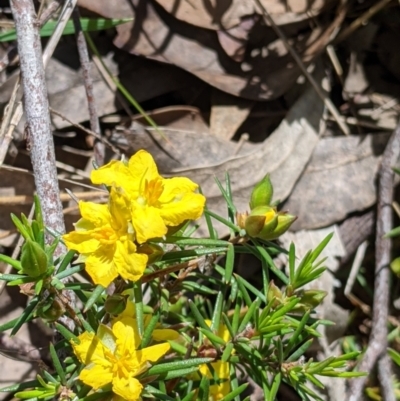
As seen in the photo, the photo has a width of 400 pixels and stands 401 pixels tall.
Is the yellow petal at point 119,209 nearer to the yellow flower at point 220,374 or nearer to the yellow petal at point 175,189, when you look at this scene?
the yellow petal at point 175,189

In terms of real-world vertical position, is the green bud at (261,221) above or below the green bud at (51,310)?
above

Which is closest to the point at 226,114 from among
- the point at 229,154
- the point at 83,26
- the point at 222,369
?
the point at 229,154

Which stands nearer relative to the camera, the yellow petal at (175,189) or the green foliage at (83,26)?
the yellow petal at (175,189)

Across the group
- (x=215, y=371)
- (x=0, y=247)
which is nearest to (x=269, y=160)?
(x=215, y=371)

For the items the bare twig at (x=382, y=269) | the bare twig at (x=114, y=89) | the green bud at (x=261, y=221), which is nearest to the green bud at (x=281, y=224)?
the green bud at (x=261, y=221)

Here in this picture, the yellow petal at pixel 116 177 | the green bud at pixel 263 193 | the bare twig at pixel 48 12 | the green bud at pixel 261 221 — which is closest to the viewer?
the yellow petal at pixel 116 177

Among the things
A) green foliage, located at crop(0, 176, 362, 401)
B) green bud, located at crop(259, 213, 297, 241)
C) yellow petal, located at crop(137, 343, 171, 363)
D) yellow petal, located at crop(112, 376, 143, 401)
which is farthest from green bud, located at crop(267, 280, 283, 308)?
yellow petal, located at crop(112, 376, 143, 401)

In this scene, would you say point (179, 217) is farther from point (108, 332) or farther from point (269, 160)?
point (269, 160)

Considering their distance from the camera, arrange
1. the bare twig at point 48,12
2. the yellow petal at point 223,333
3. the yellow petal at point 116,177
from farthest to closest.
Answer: the bare twig at point 48,12
the yellow petal at point 223,333
the yellow petal at point 116,177
